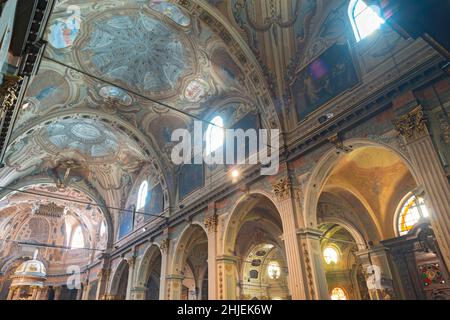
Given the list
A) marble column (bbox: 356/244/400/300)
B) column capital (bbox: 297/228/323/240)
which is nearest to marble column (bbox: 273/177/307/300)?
column capital (bbox: 297/228/323/240)

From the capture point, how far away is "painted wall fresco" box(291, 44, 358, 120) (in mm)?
8586

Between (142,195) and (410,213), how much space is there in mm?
14407

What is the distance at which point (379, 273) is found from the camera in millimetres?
10320

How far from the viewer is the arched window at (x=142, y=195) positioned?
1853 cm

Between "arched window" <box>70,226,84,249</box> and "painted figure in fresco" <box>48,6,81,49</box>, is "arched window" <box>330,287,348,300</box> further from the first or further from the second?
"arched window" <box>70,226,84,249</box>

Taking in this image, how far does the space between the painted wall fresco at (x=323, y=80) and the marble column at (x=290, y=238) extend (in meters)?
2.50

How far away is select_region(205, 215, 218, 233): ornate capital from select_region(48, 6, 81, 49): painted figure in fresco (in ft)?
28.8

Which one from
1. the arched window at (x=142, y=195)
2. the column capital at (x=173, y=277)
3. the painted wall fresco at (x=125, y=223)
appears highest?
the arched window at (x=142, y=195)

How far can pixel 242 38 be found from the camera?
10.6 meters

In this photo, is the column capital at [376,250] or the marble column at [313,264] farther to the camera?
the column capital at [376,250]

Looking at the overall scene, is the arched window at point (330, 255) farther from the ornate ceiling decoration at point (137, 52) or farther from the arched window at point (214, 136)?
the ornate ceiling decoration at point (137, 52)

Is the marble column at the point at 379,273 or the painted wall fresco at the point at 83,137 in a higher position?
the painted wall fresco at the point at 83,137

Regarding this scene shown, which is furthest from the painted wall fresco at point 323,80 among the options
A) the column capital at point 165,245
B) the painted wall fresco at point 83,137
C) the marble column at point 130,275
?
the marble column at point 130,275
